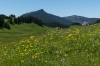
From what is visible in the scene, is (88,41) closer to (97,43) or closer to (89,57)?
(97,43)

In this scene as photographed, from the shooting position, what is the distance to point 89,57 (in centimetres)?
1189

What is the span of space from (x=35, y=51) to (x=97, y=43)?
3.69 meters

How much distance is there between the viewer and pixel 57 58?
1227cm

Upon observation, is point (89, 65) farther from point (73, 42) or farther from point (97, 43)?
point (73, 42)

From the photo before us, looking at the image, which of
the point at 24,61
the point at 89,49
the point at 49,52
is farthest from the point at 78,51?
the point at 24,61

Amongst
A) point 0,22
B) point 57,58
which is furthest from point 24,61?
point 0,22

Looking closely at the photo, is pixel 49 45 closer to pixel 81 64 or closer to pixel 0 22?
pixel 81 64

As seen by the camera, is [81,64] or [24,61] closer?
[81,64]

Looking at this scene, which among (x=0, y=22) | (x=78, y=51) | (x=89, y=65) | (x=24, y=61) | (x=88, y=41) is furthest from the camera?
(x=0, y=22)

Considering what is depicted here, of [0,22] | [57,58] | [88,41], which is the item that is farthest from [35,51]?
[0,22]

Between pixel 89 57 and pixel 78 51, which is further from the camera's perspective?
pixel 78 51

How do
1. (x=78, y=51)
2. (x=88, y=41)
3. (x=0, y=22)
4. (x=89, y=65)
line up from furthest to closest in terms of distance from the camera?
(x=0, y=22) < (x=88, y=41) < (x=78, y=51) < (x=89, y=65)

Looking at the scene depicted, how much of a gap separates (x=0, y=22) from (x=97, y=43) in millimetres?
189367

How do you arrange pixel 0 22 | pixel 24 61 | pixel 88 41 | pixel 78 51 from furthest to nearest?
pixel 0 22 → pixel 88 41 → pixel 78 51 → pixel 24 61
